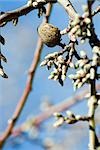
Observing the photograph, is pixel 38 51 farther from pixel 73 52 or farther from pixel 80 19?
pixel 80 19

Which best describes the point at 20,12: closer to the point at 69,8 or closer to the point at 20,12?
the point at 20,12

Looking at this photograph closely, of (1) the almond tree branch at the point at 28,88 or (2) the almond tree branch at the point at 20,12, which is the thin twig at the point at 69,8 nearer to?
(2) the almond tree branch at the point at 20,12

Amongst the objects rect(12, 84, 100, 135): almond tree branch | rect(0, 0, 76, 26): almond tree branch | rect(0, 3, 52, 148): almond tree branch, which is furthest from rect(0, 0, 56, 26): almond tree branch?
rect(12, 84, 100, 135): almond tree branch

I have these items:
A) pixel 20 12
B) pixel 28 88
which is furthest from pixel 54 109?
pixel 20 12

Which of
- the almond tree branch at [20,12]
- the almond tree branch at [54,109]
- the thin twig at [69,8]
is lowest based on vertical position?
the almond tree branch at [54,109]

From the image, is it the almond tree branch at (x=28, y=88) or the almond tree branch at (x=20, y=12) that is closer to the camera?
the almond tree branch at (x=20, y=12)

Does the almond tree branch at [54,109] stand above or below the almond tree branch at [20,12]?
below

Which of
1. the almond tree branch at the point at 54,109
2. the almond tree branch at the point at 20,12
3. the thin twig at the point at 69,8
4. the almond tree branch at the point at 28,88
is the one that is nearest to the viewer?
the thin twig at the point at 69,8

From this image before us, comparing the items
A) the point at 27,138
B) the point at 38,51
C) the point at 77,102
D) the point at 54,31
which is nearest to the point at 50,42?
the point at 54,31

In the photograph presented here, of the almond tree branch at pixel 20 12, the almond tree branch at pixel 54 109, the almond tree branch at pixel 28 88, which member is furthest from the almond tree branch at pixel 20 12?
the almond tree branch at pixel 54 109

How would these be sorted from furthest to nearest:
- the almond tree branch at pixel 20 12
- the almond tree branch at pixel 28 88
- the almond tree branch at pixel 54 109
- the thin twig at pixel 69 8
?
the almond tree branch at pixel 54 109 → the almond tree branch at pixel 28 88 → the almond tree branch at pixel 20 12 → the thin twig at pixel 69 8

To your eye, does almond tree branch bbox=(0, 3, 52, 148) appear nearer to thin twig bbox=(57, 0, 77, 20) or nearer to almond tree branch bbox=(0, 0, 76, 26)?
almond tree branch bbox=(0, 0, 76, 26)
